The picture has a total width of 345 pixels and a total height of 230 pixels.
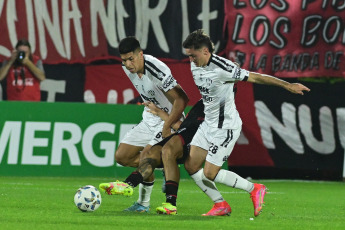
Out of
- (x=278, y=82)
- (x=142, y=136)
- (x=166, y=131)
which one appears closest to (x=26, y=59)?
(x=142, y=136)

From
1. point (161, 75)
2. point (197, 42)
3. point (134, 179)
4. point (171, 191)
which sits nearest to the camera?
point (134, 179)

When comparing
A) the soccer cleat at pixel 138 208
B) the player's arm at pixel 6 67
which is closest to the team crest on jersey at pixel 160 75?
the soccer cleat at pixel 138 208

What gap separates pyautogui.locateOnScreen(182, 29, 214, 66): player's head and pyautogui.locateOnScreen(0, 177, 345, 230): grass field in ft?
4.79

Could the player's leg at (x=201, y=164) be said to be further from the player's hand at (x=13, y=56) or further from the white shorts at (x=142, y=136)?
the player's hand at (x=13, y=56)

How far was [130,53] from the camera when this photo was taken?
9.39m

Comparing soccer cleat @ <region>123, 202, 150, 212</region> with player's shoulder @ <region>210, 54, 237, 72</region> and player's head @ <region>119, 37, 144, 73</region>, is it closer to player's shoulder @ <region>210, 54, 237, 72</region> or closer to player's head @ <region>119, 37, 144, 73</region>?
player's head @ <region>119, 37, 144, 73</region>

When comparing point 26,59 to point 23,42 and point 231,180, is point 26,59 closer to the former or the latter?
point 23,42

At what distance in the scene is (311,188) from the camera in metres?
14.4

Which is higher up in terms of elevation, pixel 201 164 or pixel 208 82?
pixel 208 82

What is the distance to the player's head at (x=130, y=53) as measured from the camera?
9.34m

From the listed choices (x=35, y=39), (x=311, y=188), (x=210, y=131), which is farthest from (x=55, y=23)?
(x=210, y=131)

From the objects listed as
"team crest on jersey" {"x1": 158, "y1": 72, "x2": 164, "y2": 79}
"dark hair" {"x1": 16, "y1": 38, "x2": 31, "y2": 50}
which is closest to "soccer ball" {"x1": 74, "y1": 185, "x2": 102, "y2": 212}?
"team crest on jersey" {"x1": 158, "y1": 72, "x2": 164, "y2": 79}

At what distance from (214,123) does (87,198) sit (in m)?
1.39

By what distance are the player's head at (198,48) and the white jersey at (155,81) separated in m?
0.67
